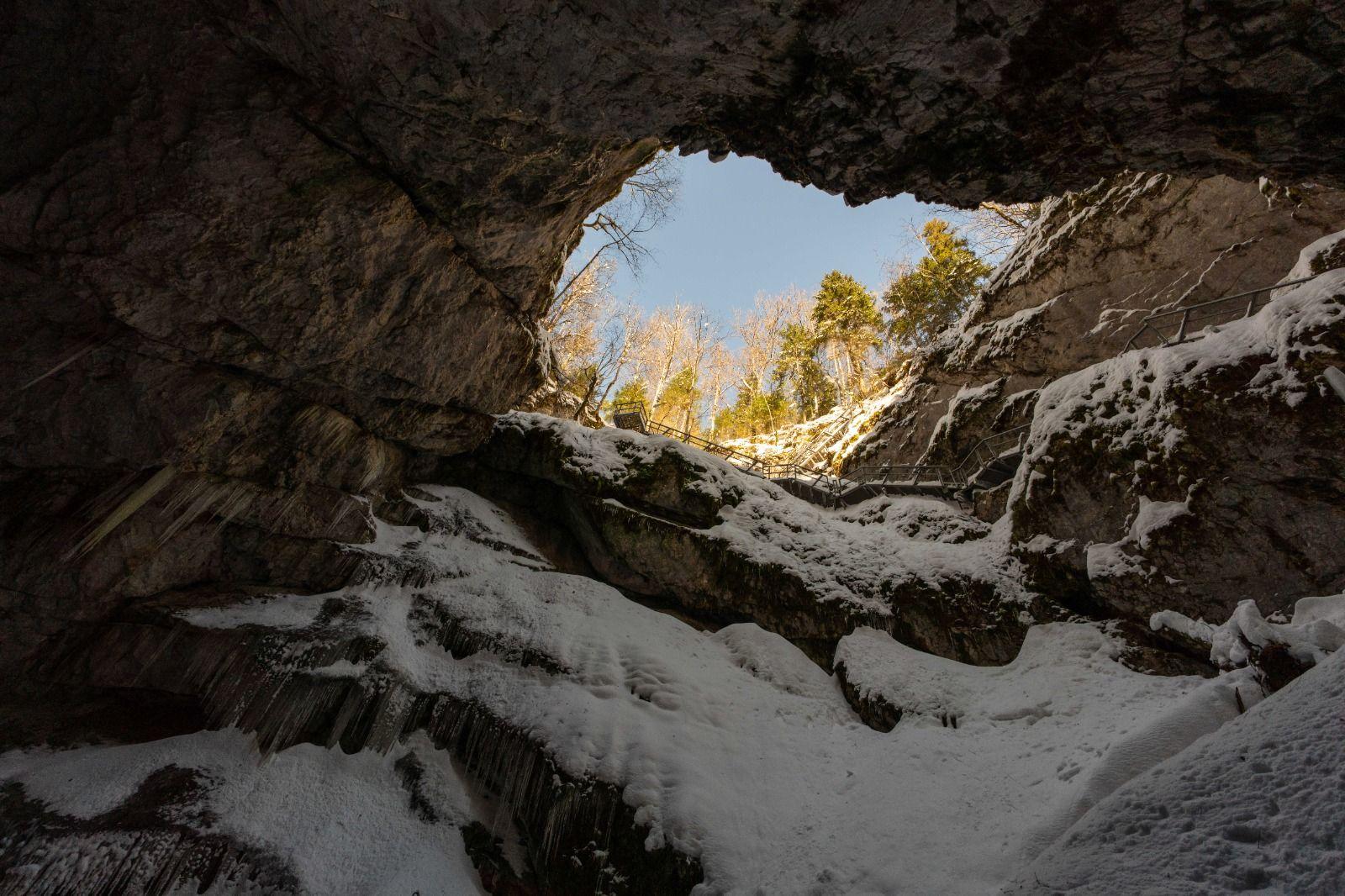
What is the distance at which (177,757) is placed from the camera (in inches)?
290

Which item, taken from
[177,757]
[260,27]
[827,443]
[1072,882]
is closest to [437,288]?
[260,27]

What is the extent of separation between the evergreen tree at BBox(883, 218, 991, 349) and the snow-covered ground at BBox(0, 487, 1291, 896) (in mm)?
22437

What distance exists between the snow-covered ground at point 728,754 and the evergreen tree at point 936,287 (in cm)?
2244

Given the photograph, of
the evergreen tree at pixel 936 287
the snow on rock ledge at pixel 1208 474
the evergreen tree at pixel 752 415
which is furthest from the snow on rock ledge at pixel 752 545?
the evergreen tree at pixel 752 415

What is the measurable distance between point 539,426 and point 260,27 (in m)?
9.66

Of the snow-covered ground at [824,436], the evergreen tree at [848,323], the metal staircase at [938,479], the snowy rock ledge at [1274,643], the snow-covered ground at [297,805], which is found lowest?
the snow-covered ground at [297,805]

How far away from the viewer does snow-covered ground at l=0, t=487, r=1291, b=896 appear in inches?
222

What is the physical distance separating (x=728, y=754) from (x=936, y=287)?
27771 mm

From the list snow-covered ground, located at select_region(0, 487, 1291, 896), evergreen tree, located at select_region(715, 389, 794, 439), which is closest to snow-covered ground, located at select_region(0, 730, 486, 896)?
snow-covered ground, located at select_region(0, 487, 1291, 896)

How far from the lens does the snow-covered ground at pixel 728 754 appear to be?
564cm

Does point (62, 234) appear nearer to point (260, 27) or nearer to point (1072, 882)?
point (260, 27)

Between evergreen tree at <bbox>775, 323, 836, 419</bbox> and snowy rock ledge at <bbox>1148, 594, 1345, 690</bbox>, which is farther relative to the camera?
evergreen tree at <bbox>775, 323, 836, 419</bbox>

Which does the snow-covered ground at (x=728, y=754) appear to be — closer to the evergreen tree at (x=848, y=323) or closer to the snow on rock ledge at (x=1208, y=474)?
the snow on rock ledge at (x=1208, y=474)

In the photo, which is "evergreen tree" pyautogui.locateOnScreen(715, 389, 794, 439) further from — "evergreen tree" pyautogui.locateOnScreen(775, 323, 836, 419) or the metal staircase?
the metal staircase
